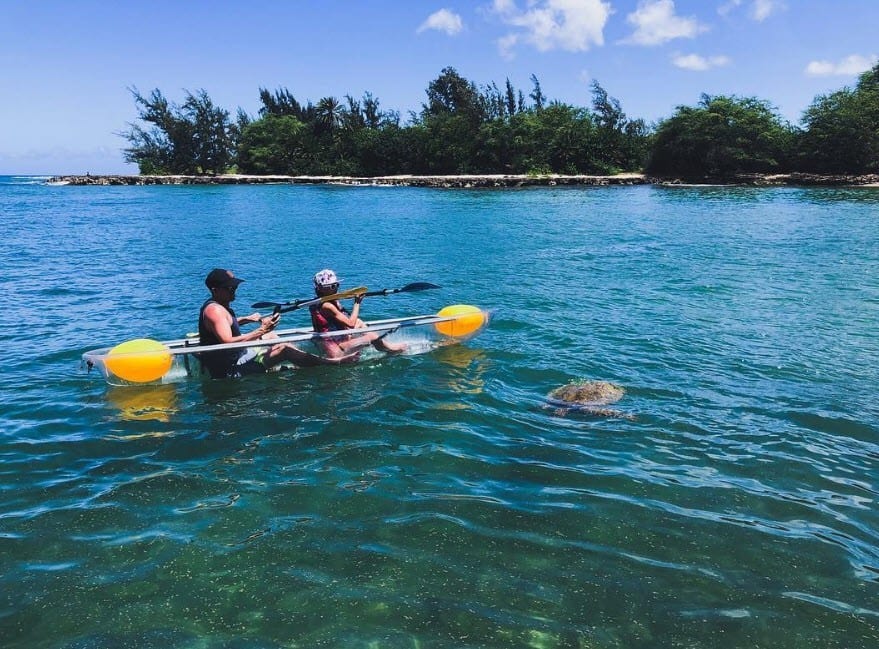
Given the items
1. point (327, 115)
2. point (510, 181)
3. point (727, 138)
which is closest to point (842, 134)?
point (727, 138)

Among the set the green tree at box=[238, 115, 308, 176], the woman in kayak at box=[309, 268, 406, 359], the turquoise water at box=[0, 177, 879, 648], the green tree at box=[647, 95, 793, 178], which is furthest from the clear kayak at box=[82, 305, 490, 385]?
the green tree at box=[238, 115, 308, 176]

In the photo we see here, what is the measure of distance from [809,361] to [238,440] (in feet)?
31.6

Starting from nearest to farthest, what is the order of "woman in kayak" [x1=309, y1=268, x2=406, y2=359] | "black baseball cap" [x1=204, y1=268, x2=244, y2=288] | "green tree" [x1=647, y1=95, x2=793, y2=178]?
1. "black baseball cap" [x1=204, y1=268, x2=244, y2=288]
2. "woman in kayak" [x1=309, y1=268, x2=406, y2=359]
3. "green tree" [x1=647, y1=95, x2=793, y2=178]

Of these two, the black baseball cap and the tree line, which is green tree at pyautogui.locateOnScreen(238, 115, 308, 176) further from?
the black baseball cap

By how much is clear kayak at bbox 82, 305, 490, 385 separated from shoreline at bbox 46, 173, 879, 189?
58834 millimetres

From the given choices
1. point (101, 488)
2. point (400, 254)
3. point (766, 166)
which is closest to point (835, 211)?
point (400, 254)

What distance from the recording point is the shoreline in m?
60.9

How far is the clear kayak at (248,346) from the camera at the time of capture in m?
9.31

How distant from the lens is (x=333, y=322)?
1053 cm

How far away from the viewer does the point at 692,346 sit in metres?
11.5

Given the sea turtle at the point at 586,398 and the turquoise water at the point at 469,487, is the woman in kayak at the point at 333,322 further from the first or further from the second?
the sea turtle at the point at 586,398

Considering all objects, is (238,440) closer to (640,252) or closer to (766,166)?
(640,252)

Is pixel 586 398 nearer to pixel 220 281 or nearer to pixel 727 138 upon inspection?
pixel 220 281

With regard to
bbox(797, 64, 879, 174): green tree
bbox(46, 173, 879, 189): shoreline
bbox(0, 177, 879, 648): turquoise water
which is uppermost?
bbox(797, 64, 879, 174): green tree
